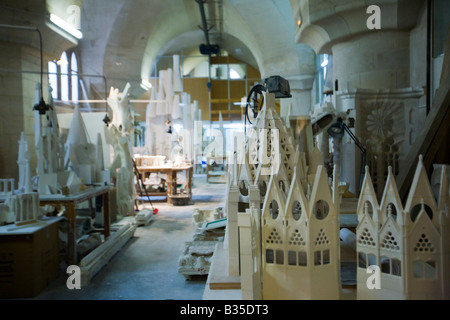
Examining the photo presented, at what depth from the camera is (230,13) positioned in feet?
51.8

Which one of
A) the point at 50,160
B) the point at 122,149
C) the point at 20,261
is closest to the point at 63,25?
the point at 122,149

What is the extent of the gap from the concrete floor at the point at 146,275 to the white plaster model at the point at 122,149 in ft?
3.43

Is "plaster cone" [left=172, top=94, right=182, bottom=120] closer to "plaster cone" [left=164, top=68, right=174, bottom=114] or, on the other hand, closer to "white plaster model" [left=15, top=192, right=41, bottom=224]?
"plaster cone" [left=164, top=68, right=174, bottom=114]

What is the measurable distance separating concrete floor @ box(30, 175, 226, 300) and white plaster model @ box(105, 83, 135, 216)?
3.43 ft

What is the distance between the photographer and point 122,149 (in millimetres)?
9461

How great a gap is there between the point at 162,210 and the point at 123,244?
3.60m

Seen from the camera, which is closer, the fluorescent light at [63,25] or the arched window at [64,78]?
the fluorescent light at [63,25]

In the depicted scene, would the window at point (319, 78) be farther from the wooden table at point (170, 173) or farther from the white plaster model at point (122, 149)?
the white plaster model at point (122, 149)

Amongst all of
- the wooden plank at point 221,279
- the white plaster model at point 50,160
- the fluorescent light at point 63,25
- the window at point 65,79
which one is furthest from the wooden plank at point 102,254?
the window at point 65,79

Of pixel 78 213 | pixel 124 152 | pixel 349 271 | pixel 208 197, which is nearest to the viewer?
pixel 349 271

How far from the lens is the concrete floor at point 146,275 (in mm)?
4562

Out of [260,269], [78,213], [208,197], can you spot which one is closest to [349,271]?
[260,269]

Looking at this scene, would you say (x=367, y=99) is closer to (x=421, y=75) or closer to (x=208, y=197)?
(x=421, y=75)
